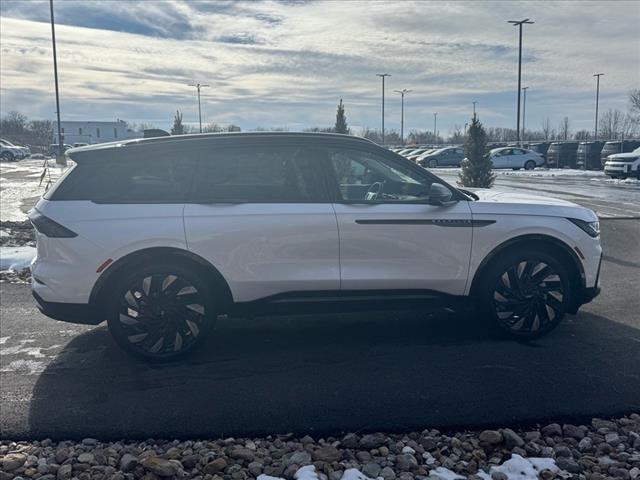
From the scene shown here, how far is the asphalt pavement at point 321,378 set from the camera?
13.1 ft

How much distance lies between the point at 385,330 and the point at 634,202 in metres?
14.8

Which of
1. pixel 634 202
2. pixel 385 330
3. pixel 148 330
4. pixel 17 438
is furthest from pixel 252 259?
pixel 634 202

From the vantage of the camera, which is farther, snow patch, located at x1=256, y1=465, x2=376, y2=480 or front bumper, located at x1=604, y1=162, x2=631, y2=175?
front bumper, located at x1=604, y1=162, x2=631, y2=175

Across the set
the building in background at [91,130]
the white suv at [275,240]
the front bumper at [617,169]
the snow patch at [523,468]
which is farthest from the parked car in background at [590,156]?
the building in background at [91,130]

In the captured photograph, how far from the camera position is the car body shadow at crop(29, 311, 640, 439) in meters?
3.97

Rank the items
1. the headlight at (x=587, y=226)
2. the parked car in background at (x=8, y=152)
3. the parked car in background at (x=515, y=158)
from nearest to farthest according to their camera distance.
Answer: the headlight at (x=587, y=226) → the parked car in background at (x=515, y=158) → the parked car in background at (x=8, y=152)

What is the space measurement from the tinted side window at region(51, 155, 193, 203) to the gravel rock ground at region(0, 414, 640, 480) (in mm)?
1911

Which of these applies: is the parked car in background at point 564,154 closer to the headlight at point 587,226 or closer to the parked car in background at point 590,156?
the parked car in background at point 590,156

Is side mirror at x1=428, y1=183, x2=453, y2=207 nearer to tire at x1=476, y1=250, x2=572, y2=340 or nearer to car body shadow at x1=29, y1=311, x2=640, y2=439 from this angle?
tire at x1=476, y1=250, x2=572, y2=340

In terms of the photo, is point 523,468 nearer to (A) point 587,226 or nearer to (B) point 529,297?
(B) point 529,297

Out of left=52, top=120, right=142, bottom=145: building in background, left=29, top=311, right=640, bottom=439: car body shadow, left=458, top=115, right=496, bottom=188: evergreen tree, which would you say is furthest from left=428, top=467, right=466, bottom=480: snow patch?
left=52, top=120, right=142, bottom=145: building in background

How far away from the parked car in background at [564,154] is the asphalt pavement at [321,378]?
116ft

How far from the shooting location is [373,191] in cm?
519

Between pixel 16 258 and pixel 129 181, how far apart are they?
516 cm
